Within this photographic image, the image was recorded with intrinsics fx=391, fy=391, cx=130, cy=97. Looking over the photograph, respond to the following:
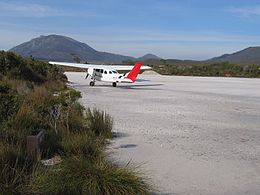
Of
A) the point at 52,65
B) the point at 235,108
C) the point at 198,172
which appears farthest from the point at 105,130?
the point at 52,65

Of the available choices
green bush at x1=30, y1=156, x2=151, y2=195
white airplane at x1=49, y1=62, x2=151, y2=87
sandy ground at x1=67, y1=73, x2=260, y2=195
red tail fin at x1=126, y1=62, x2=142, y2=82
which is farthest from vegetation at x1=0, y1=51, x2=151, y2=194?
white airplane at x1=49, y1=62, x2=151, y2=87

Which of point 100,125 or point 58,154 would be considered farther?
point 100,125

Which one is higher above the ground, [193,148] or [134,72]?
[134,72]

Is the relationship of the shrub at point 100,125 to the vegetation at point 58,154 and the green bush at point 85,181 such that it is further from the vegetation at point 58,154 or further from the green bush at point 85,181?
the green bush at point 85,181

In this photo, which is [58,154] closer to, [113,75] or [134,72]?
[134,72]

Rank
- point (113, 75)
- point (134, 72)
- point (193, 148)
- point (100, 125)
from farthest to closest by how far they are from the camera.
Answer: point (113, 75) → point (134, 72) → point (100, 125) → point (193, 148)

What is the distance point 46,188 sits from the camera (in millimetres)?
4816

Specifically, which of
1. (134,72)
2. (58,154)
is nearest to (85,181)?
(58,154)

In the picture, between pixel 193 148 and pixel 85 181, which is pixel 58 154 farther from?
pixel 193 148

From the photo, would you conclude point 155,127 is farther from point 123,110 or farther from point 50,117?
point 123,110

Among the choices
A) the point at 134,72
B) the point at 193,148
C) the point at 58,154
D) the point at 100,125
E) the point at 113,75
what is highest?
the point at 134,72

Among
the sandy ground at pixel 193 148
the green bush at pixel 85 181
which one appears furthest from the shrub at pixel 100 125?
the green bush at pixel 85 181

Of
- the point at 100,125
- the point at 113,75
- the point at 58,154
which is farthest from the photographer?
the point at 113,75

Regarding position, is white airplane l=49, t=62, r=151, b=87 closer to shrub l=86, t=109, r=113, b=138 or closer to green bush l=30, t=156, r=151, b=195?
shrub l=86, t=109, r=113, b=138
